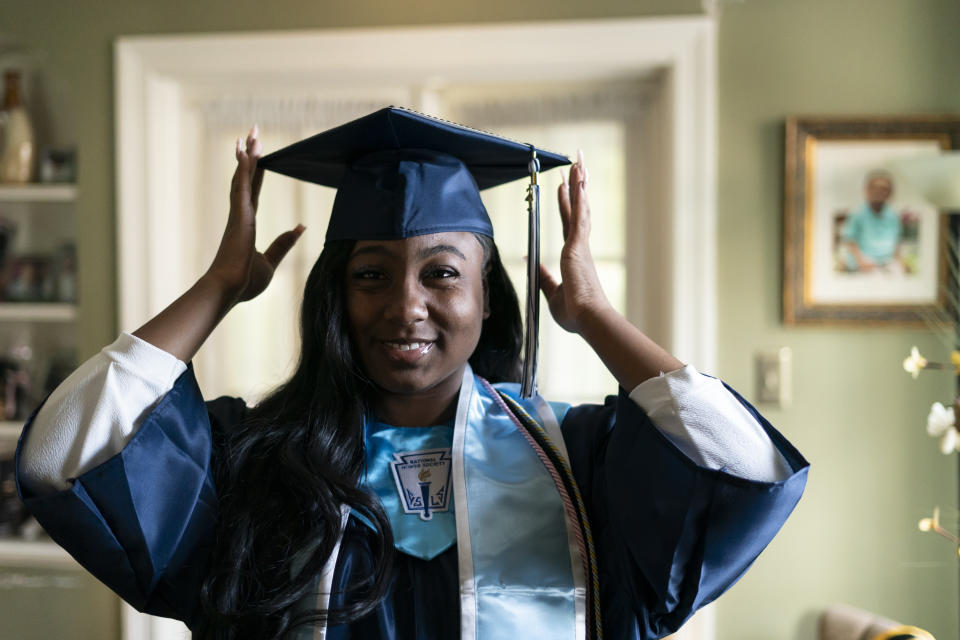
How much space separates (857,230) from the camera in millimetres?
2098

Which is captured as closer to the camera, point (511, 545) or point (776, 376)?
point (511, 545)

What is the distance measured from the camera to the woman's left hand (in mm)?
1017

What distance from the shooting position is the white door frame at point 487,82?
6.91 ft

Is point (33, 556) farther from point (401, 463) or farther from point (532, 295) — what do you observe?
point (532, 295)

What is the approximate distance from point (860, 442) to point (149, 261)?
221cm

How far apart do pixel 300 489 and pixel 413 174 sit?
438 millimetres

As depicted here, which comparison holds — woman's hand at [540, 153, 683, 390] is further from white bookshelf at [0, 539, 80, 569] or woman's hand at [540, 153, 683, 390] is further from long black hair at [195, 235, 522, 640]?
white bookshelf at [0, 539, 80, 569]

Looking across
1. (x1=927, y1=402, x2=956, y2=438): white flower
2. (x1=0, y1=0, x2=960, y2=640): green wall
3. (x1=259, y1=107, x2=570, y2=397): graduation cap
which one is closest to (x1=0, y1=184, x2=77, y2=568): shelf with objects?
(x1=0, y1=0, x2=960, y2=640): green wall

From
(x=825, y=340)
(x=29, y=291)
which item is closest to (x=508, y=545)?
(x=825, y=340)

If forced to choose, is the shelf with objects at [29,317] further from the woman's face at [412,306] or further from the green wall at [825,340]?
the woman's face at [412,306]

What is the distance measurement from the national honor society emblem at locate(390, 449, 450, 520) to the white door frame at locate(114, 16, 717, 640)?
50.7 inches

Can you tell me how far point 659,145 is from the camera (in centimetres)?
222

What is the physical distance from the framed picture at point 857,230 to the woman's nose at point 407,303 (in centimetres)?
151

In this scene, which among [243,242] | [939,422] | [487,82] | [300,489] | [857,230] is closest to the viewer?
[300,489]
